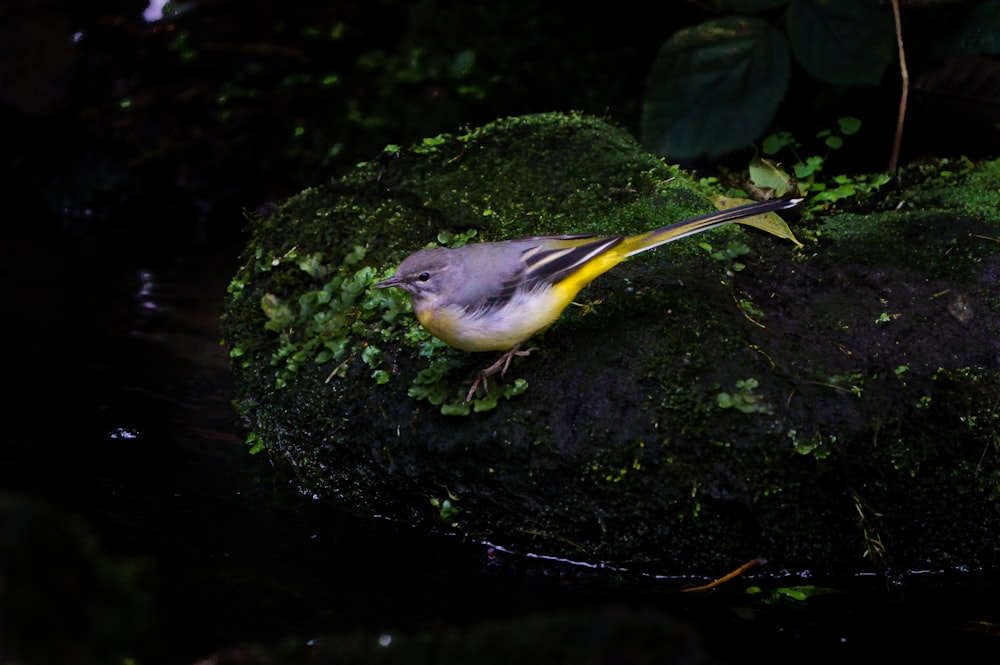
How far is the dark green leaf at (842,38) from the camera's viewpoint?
20.5 ft

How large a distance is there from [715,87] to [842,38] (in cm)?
84

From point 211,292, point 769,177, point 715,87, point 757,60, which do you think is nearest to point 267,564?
point 769,177

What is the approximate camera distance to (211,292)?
8133 millimetres

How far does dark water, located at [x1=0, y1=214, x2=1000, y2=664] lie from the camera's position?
387 centimetres

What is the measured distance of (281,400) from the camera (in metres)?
5.19

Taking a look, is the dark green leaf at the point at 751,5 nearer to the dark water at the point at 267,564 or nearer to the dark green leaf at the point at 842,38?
the dark green leaf at the point at 842,38

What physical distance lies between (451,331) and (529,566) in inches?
43.0

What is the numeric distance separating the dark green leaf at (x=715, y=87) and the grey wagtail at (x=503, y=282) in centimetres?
212

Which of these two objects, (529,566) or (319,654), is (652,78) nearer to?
(529,566)

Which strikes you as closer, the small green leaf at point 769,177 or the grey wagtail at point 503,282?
the grey wagtail at point 503,282

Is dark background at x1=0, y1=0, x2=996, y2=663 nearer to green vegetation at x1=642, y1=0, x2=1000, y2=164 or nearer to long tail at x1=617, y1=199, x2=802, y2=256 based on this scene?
green vegetation at x1=642, y1=0, x2=1000, y2=164

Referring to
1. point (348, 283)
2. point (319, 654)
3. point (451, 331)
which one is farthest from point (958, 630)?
point (348, 283)

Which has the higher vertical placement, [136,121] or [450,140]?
[450,140]

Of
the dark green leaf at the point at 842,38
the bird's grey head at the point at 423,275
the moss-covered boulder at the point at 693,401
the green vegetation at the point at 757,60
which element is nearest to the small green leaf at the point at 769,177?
the moss-covered boulder at the point at 693,401
